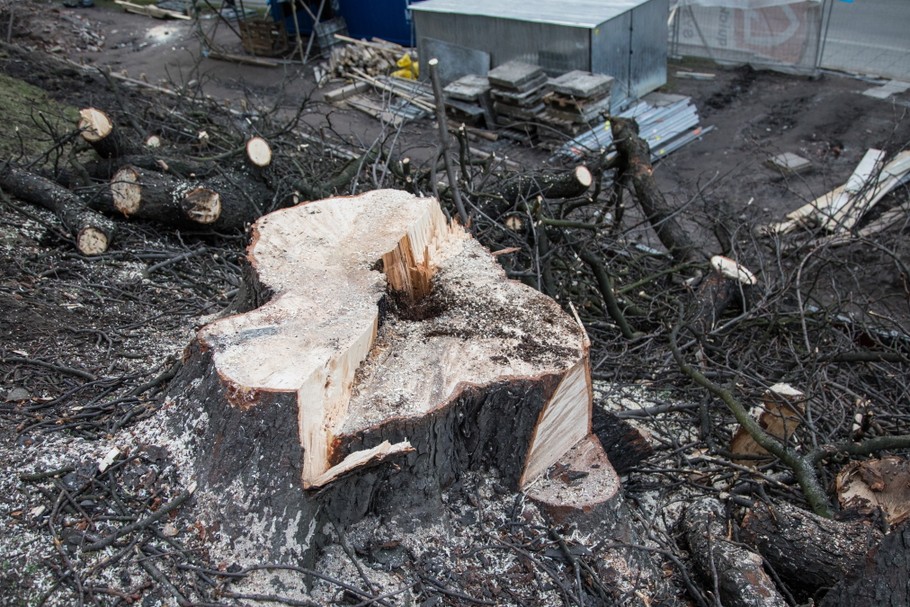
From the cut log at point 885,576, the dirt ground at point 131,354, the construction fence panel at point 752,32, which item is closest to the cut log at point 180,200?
the dirt ground at point 131,354

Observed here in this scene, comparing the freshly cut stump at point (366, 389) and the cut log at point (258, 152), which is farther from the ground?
the freshly cut stump at point (366, 389)

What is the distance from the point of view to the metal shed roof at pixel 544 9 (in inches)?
346

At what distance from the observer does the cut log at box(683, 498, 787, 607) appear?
2225 mm

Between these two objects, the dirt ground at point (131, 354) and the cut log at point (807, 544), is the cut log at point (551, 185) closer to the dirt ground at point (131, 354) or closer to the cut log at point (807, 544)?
the dirt ground at point (131, 354)

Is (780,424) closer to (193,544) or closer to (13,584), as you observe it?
(193,544)

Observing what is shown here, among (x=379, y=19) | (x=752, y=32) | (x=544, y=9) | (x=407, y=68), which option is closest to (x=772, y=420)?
(x=544, y=9)

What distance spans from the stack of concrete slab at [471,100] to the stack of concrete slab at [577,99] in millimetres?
857

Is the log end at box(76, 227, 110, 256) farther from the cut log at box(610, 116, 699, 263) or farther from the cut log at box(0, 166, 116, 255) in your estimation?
the cut log at box(610, 116, 699, 263)

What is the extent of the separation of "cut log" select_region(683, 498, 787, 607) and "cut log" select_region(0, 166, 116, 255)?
11.7 feet

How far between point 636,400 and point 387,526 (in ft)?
5.57

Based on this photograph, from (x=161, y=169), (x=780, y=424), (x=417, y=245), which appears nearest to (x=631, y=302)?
(x=780, y=424)

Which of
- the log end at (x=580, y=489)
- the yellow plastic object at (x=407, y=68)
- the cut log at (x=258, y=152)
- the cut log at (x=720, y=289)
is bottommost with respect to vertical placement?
the yellow plastic object at (x=407, y=68)

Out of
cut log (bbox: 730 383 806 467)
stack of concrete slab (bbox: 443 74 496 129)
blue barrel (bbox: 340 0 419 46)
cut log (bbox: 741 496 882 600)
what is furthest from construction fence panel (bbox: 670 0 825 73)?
cut log (bbox: 741 496 882 600)

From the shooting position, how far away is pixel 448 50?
9.95 metres
